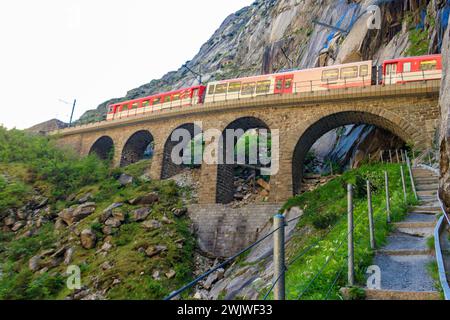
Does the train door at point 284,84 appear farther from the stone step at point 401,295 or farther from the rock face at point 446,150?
the stone step at point 401,295

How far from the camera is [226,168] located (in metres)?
21.0

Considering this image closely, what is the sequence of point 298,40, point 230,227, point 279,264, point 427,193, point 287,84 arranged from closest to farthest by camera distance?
point 279,264
point 427,193
point 230,227
point 287,84
point 298,40

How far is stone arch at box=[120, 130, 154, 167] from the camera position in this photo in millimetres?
27328

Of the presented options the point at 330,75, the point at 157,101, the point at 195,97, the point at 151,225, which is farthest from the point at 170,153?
the point at 330,75

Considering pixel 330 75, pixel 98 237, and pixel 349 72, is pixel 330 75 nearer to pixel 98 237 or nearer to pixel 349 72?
pixel 349 72

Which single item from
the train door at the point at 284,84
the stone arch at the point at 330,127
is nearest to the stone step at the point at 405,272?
the stone arch at the point at 330,127

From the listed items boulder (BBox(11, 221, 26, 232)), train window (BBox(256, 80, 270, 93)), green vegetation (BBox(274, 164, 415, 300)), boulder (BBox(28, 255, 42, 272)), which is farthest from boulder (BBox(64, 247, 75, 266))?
train window (BBox(256, 80, 270, 93))

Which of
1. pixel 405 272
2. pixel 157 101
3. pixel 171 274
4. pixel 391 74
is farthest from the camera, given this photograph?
pixel 157 101

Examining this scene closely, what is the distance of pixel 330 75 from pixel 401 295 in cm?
1793

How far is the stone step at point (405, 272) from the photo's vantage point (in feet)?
14.2

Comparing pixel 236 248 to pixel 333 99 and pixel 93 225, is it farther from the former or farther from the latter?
pixel 333 99

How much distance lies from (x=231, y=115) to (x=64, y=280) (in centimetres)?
1364
